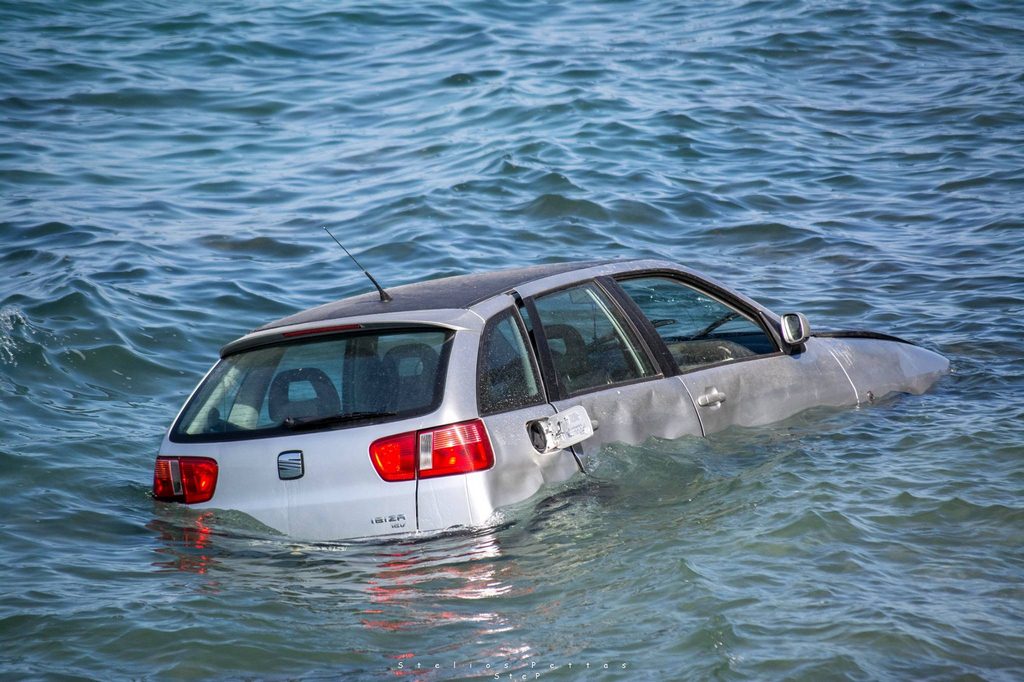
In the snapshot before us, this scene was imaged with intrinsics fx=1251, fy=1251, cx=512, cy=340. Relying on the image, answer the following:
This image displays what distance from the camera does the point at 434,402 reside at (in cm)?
562

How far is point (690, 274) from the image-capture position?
7398mm

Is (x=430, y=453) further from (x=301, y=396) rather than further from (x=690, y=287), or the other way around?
(x=690, y=287)

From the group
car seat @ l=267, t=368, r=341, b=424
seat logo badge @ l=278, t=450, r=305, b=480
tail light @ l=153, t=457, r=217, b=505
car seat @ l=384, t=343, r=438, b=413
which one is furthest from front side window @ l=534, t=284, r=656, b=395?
tail light @ l=153, t=457, r=217, b=505

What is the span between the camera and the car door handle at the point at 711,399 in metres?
6.92

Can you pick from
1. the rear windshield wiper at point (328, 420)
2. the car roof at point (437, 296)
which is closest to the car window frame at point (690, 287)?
the car roof at point (437, 296)

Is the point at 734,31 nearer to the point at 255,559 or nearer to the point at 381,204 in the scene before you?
the point at 381,204

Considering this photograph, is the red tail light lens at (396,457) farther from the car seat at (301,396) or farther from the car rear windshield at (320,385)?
the car seat at (301,396)

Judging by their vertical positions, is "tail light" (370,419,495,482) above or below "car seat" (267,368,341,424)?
below

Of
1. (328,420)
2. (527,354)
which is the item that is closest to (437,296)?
(527,354)

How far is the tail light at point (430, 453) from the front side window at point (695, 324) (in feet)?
6.03

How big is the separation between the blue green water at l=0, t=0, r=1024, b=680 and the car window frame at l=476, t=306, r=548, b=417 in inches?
19.5

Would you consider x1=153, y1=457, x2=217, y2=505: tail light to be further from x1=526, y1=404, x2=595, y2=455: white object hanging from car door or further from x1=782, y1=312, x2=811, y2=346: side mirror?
x1=782, y1=312, x2=811, y2=346: side mirror

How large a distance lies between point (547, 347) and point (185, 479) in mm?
1875

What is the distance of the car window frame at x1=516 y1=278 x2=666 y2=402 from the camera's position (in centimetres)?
612
